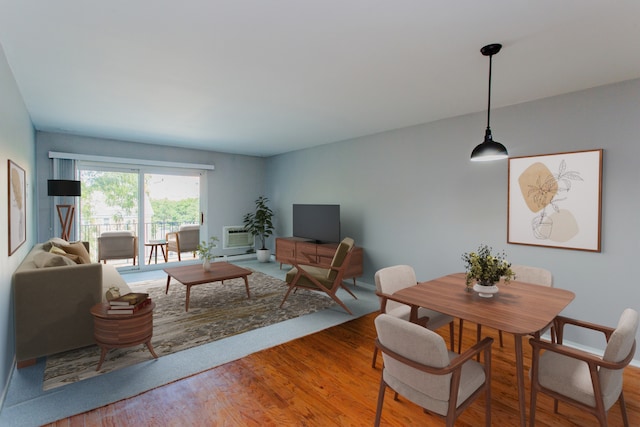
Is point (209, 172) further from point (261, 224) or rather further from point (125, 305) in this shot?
point (125, 305)

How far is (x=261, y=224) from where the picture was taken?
736cm

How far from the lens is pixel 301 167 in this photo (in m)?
6.64

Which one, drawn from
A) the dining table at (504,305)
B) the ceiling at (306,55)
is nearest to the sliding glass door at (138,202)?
the ceiling at (306,55)

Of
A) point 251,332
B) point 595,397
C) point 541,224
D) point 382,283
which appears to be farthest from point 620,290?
point 251,332

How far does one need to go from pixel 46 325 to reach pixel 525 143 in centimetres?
507

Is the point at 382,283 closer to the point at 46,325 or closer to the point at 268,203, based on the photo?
the point at 46,325

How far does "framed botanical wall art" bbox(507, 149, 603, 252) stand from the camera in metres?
2.99

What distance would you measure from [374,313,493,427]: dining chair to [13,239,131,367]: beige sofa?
2744mm

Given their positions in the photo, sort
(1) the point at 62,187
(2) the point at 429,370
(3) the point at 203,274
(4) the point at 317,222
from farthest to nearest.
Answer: (4) the point at 317,222 < (1) the point at 62,187 < (3) the point at 203,274 < (2) the point at 429,370

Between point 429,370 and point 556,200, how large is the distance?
9.00 feet

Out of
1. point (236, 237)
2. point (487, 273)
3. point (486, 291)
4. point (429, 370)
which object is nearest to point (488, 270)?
point (487, 273)

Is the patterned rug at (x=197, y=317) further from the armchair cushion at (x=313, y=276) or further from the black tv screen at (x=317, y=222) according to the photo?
the black tv screen at (x=317, y=222)

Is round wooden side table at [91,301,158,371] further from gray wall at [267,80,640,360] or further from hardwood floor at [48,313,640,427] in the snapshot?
gray wall at [267,80,640,360]

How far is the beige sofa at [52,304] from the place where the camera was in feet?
8.45
